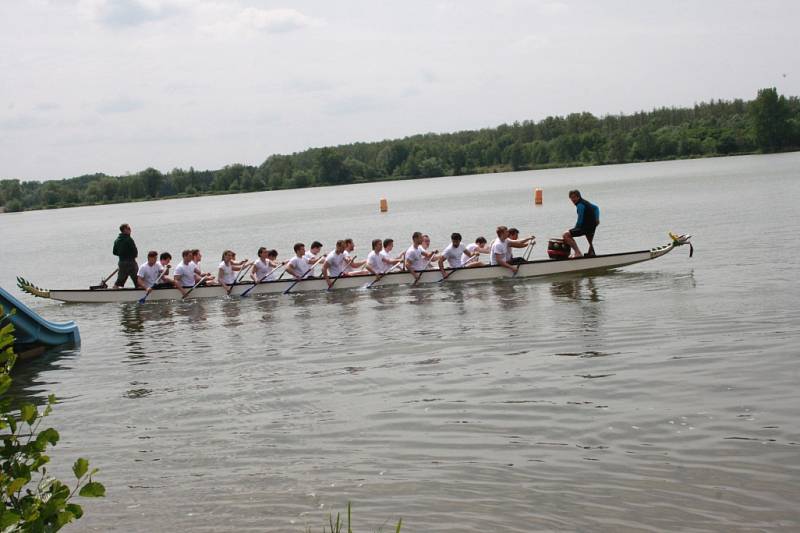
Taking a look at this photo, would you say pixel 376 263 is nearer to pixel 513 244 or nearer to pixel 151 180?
pixel 513 244

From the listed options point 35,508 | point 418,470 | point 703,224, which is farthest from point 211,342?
point 703,224

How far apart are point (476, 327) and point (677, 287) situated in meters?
5.50

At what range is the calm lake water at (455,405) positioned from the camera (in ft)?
23.9

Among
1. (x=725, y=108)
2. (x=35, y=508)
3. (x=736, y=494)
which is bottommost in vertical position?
(x=736, y=494)

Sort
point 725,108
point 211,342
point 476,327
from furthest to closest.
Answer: point 725,108, point 211,342, point 476,327

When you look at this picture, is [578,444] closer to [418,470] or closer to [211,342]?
[418,470]

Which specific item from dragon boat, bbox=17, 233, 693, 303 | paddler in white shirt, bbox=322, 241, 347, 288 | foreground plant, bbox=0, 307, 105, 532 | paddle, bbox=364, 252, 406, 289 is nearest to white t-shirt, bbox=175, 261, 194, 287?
dragon boat, bbox=17, 233, 693, 303

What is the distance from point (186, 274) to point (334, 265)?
13.2 feet

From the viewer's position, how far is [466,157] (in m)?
152

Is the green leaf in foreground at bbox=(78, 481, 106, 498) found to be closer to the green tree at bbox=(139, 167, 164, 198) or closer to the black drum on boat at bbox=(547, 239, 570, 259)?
the black drum on boat at bbox=(547, 239, 570, 259)

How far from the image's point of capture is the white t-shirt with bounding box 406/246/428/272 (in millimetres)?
21188

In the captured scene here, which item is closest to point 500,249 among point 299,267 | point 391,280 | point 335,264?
point 391,280

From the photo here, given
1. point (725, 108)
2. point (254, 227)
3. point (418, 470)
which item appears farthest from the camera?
point (725, 108)

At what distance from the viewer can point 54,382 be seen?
13.6 metres
